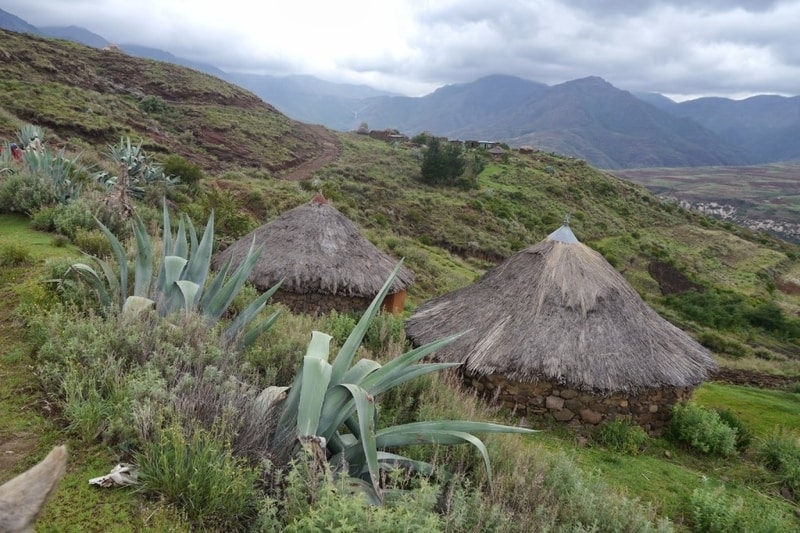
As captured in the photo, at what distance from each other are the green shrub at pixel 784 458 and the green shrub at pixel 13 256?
9.41 metres

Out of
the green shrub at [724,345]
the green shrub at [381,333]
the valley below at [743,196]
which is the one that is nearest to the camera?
the green shrub at [381,333]

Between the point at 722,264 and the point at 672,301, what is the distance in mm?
15550

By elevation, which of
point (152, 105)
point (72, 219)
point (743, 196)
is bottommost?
point (72, 219)

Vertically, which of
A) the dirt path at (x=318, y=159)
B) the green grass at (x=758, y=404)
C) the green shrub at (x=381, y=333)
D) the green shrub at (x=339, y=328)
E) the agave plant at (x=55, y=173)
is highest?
the dirt path at (x=318, y=159)

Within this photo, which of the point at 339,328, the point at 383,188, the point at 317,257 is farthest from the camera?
the point at 383,188

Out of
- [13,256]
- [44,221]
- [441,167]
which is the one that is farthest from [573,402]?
[441,167]

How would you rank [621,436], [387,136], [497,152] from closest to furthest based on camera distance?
[621,436], [497,152], [387,136]

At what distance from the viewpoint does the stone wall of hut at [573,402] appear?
714 cm

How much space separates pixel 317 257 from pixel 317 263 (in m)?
0.17

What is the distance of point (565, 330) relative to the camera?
734cm

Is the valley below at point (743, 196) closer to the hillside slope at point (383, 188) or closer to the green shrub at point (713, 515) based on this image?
the hillside slope at point (383, 188)

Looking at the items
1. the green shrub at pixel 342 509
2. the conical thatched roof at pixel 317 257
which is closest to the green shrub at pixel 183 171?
the conical thatched roof at pixel 317 257

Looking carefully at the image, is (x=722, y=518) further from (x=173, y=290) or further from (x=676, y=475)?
(x=173, y=290)

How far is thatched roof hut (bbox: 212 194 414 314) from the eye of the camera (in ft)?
33.6
